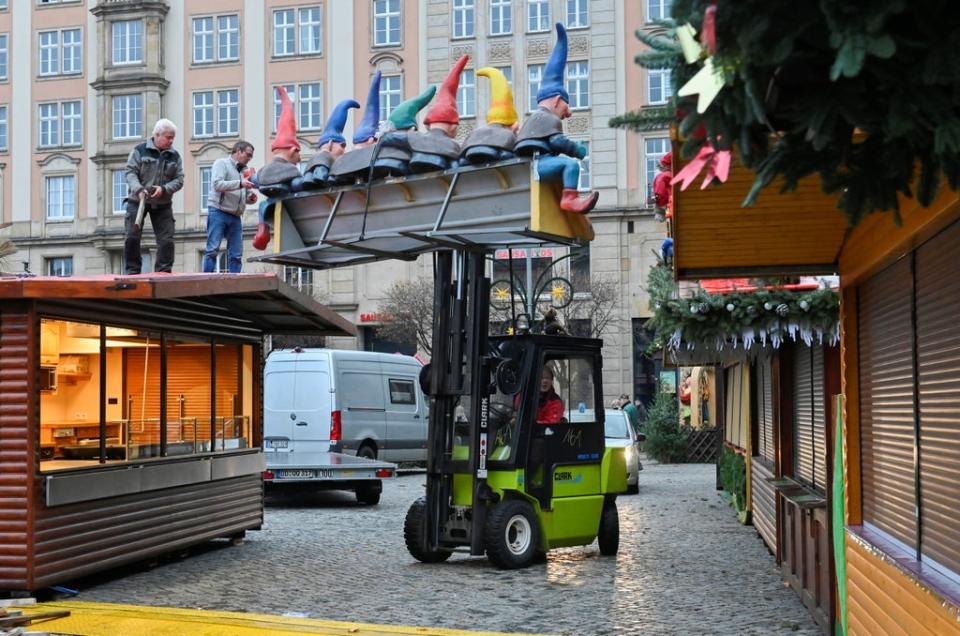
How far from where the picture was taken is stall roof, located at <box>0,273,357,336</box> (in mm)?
10617

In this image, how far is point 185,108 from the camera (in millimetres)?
51281

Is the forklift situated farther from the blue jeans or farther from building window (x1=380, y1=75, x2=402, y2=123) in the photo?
building window (x1=380, y1=75, x2=402, y2=123)

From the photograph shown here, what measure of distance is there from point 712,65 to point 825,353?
7587 mm

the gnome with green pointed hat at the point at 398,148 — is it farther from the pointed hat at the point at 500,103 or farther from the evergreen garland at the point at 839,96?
the evergreen garland at the point at 839,96

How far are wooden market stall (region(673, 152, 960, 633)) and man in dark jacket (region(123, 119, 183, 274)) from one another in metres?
7.03

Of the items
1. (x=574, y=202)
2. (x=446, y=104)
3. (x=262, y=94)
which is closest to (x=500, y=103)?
(x=446, y=104)

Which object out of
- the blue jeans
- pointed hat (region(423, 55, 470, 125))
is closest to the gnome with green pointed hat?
pointed hat (region(423, 55, 470, 125))

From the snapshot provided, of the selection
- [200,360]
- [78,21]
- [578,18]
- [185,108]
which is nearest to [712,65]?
[200,360]

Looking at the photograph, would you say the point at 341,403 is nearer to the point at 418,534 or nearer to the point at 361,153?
the point at 418,534

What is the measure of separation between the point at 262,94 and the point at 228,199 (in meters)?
37.3

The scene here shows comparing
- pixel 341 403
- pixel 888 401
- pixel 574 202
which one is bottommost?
pixel 341 403

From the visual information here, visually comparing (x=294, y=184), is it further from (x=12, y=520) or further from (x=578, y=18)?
(x=578, y=18)

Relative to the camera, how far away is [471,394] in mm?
12625

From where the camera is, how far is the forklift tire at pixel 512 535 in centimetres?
1246
